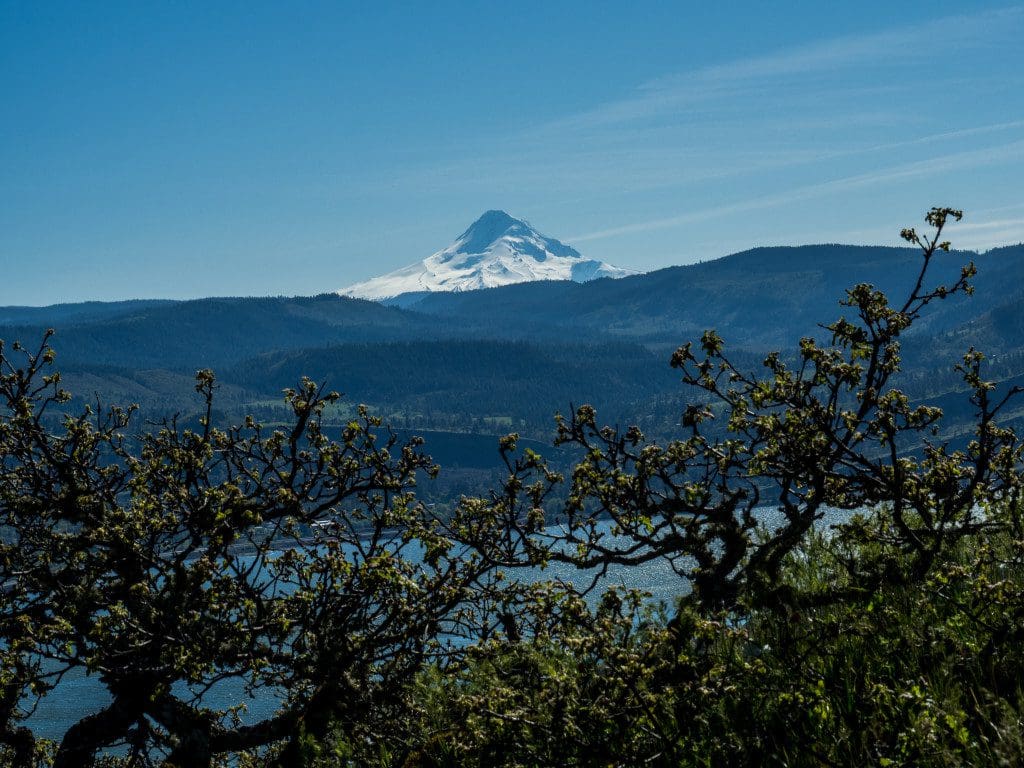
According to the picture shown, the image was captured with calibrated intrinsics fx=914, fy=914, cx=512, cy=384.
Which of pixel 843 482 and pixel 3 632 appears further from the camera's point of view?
pixel 3 632

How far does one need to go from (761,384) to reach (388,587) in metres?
5.20

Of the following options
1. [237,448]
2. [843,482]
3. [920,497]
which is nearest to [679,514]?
[843,482]

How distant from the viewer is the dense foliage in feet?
21.6

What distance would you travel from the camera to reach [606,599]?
688 cm

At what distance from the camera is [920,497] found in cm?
1020

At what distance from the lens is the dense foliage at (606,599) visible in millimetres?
6590

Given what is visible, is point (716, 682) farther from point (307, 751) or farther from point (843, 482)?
point (843, 482)

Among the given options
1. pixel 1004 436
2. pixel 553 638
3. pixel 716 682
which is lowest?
pixel 553 638

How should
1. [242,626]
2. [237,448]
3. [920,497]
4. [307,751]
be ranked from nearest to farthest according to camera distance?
[307,751], [920,497], [242,626], [237,448]

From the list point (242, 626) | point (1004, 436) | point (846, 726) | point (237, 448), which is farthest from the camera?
point (237, 448)

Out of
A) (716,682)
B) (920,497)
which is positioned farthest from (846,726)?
(920,497)

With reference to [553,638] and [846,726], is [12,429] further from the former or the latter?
[846,726]

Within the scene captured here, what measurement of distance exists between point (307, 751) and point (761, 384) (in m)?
6.39

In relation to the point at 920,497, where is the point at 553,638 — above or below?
below
